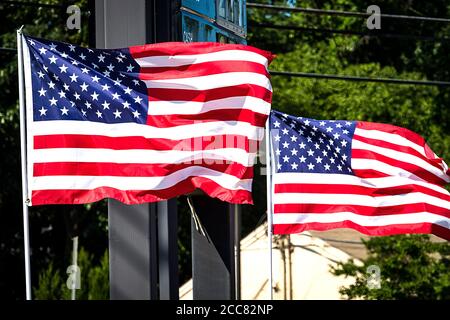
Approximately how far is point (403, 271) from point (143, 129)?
1323 centimetres

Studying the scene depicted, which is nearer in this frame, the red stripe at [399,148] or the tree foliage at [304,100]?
the red stripe at [399,148]

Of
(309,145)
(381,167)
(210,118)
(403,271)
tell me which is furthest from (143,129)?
(403,271)

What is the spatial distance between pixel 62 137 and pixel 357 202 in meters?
3.52

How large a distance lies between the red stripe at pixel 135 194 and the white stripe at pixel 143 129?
35 cm

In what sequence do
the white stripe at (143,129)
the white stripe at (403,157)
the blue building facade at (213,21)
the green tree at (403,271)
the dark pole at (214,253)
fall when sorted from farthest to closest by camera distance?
the green tree at (403,271) < the white stripe at (403,157) < the dark pole at (214,253) < the blue building facade at (213,21) < the white stripe at (143,129)

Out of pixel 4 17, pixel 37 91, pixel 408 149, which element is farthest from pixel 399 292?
pixel 37 91

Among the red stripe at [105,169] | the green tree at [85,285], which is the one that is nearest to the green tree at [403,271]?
the green tree at [85,285]

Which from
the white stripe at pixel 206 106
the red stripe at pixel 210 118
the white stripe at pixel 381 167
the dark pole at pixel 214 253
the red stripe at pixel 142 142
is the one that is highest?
the white stripe at pixel 206 106

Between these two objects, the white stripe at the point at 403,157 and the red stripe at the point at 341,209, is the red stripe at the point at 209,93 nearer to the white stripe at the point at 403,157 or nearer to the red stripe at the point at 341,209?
the red stripe at the point at 341,209

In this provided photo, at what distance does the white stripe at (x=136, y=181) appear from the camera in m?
7.29

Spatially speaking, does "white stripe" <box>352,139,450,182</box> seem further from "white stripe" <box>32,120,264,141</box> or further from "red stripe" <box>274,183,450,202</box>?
"white stripe" <box>32,120,264,141</box>

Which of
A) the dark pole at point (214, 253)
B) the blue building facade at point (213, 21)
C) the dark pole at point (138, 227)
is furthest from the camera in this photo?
the dark pole at point (214, 253)

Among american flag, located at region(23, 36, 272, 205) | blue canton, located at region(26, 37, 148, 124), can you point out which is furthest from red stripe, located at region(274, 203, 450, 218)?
blue canton, located at region(26, 37, 148, 124)
